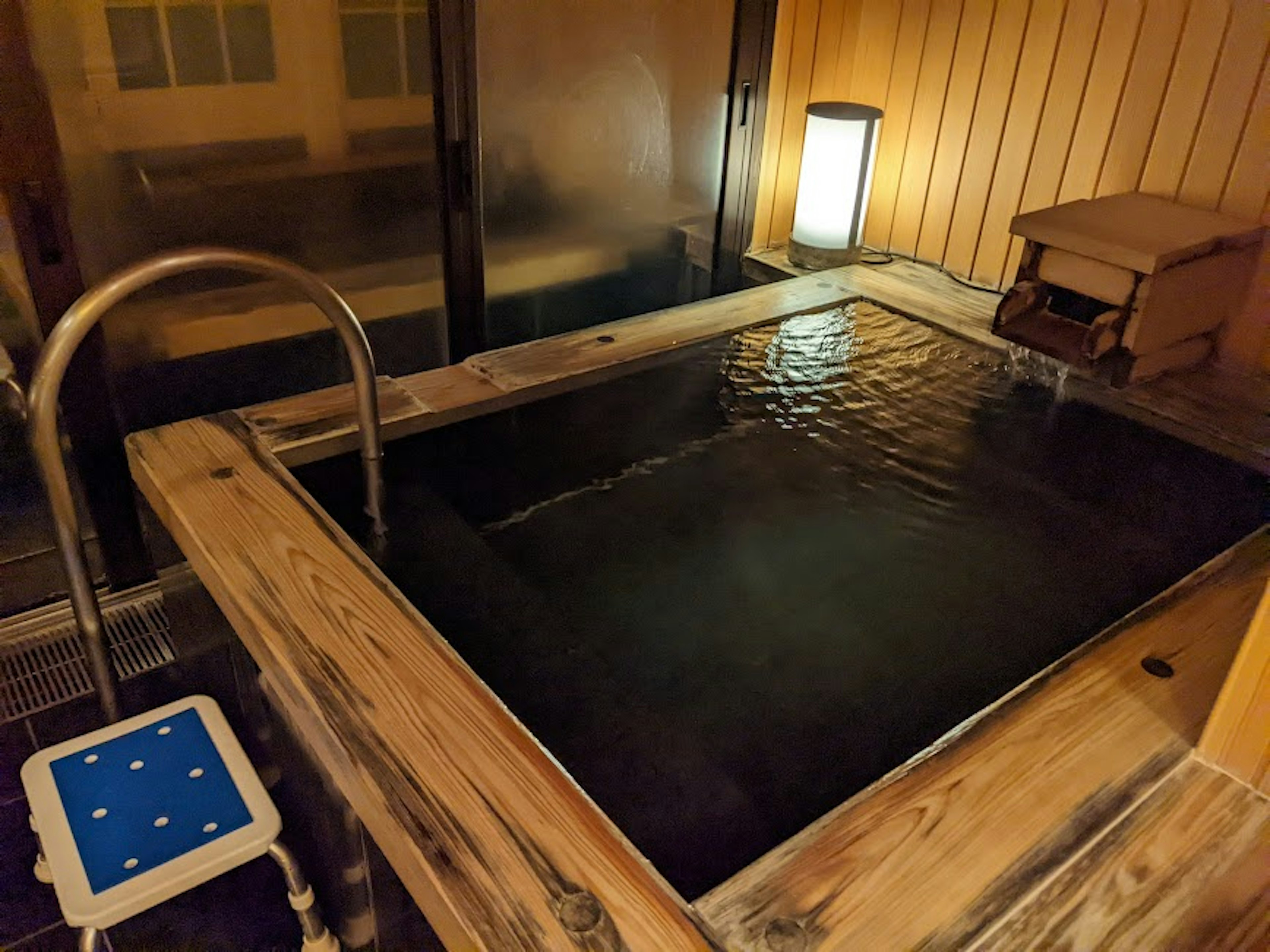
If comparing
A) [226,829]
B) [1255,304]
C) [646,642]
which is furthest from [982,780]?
[1255,304]

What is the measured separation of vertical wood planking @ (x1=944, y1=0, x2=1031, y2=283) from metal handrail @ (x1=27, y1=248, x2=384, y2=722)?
2079 millimetres

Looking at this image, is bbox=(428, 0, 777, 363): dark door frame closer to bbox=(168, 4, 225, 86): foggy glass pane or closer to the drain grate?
bbox=(168, 4, 225, 86): foggy glass pane

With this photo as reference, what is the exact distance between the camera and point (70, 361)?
67.3 inches

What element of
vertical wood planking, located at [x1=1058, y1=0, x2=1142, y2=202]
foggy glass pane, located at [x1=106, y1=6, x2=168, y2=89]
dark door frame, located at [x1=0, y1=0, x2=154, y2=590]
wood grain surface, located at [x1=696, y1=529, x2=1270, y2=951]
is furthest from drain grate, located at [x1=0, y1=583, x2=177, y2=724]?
vertical wood planking, located at [x1=1058, y1=0, x2=1142, y2=202]

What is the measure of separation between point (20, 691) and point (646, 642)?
144 centimetres

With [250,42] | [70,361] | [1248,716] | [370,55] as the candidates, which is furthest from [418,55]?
[1248,716]

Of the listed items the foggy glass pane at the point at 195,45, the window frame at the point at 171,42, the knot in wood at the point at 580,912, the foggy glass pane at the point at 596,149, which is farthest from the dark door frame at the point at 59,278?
the knot in wood at the point at 580,912

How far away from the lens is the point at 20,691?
7.11 feet

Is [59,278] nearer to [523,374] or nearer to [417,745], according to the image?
[523,374]

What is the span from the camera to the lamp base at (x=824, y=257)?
328cm

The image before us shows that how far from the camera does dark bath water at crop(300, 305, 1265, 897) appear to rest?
1647mm

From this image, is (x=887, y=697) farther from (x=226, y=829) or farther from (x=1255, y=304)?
(x=1255, y=304)

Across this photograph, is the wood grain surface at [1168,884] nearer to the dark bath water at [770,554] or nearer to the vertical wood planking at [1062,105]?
the dark bath water at [770,554]

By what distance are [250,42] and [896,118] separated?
2.02 m
